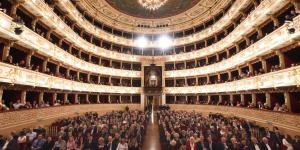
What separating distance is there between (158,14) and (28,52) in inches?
727

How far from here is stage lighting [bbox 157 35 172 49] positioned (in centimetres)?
2898

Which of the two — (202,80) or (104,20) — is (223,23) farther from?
(104,20)

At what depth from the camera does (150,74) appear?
28.7m

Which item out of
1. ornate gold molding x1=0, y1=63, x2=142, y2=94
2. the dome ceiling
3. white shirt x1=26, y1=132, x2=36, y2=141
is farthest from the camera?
the dome ceiling

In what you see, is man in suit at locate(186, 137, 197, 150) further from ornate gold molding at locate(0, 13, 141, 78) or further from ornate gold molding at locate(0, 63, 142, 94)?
ornate gold molding at locate(0, 13, 141, 78)

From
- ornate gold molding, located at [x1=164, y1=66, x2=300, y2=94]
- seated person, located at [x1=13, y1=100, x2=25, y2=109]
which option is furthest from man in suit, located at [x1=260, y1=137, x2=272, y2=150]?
seated person, located at [x1=13, y1=100, x2=25, y2=109]

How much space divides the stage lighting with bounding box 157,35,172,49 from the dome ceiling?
11.1ft

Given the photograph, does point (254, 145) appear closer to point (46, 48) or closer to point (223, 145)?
point (223, 145)

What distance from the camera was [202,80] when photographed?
26141mm

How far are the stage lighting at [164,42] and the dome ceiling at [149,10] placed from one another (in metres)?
3.39

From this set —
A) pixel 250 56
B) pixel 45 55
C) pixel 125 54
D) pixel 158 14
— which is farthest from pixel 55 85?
pixel 158 14

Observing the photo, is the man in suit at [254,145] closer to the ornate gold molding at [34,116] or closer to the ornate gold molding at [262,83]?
the ornate gold molding at [262,83]

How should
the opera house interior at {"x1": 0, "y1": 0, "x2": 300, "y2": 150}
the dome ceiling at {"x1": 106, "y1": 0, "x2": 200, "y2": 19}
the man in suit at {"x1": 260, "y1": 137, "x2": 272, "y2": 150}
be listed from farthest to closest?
the dome ceiling at {"x1": 106, "y1": 0, "x2": 200, "y2": 19} → the opera house interior at {"x1": 0, "y1": 0, "x2": 300, "y2": 150} → the man in suit at {"x1": 260, "y1": 137, "x2": 272, "y2": 150}

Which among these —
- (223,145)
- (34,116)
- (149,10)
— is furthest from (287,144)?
(149,10)
